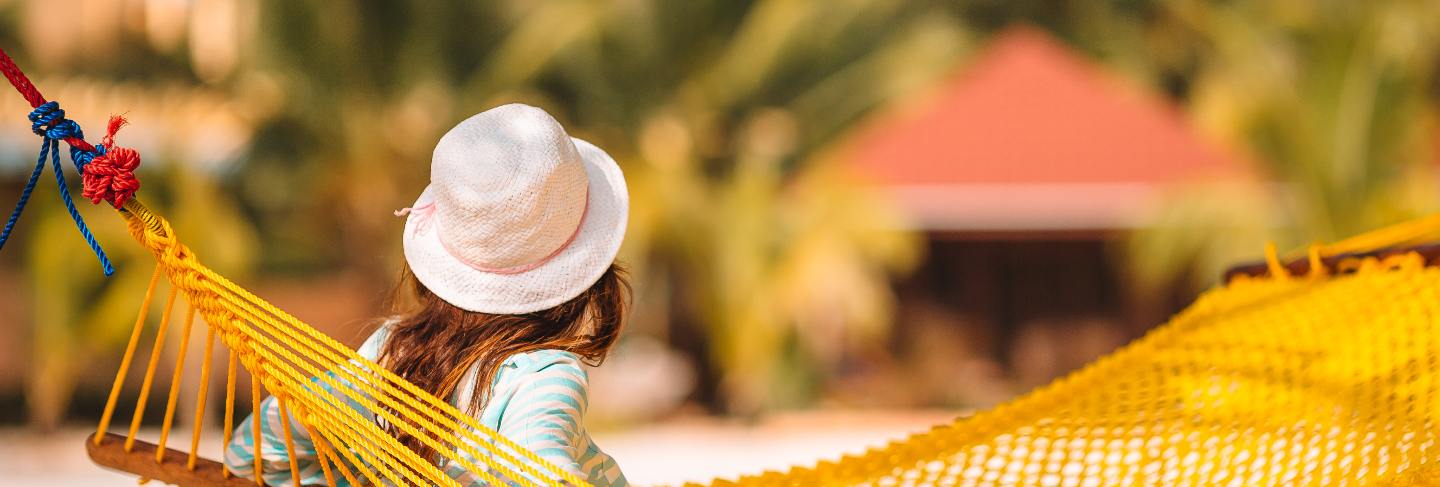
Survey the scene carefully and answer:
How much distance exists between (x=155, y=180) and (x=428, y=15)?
1722mm

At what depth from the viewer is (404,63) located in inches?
334

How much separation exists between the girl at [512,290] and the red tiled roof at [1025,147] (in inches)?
324

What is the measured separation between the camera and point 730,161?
941 cm

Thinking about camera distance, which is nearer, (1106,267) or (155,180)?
(155,180)

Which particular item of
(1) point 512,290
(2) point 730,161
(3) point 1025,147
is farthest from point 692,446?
(1) point 512,290

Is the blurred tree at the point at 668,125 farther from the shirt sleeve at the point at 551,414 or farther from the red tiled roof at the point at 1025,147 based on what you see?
the shirt sleeve at the point at 551,414

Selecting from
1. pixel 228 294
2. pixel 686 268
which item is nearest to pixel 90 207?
pixel 686 268

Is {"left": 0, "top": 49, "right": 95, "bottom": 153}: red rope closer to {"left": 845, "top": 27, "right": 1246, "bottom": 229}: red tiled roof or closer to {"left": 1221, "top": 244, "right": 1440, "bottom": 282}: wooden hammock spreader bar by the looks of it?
{"left": 1221, "top": 244, "right": 1440, "bottom": 282}: wooden hammock spreader bar

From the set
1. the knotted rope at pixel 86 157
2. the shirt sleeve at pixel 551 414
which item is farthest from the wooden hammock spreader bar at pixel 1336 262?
the knotted rope at pixel 86 157

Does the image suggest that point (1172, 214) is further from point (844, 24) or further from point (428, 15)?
point (428, 15)

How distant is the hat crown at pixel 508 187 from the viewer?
1307 mm

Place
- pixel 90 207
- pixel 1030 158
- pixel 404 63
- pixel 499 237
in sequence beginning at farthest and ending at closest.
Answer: pixel 1030 158
pixel 404 63
pixel 90 207
pixel 499 237

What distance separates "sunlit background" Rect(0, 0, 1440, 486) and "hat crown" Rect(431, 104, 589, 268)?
577 centimetres

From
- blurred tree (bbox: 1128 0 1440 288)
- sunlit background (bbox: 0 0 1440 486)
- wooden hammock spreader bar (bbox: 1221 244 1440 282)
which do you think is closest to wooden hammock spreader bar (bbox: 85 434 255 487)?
wooden hammock spreader bar (bbox: 1221 244 1440 282)
